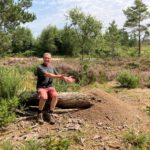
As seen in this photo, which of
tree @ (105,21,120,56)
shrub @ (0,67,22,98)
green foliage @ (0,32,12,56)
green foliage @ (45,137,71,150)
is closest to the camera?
green foliage @ (45,137,71,150)

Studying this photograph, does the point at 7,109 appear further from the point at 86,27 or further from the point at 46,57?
the point at 86,27

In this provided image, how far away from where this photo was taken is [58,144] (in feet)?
23.4

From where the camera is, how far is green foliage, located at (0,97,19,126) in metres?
7.77

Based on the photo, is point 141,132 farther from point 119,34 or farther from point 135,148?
point 119,34

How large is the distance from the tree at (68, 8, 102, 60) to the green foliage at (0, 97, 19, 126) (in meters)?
28.6

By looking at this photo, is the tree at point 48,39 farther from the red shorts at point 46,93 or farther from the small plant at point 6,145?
the small plant at point 6,145

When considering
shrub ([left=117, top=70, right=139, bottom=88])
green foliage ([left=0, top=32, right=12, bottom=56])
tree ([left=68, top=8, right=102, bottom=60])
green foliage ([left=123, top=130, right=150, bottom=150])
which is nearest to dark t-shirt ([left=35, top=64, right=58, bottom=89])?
green foliage ([left=123, top=130, right=150, bottom=150])

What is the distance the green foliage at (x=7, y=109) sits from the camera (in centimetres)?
777

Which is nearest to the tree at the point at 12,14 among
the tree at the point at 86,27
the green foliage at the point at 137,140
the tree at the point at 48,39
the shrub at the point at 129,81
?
the shrub at the point at 129,81

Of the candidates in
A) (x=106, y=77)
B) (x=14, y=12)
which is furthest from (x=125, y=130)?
(x=106, y=77)

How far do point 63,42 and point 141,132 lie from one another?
162 feet

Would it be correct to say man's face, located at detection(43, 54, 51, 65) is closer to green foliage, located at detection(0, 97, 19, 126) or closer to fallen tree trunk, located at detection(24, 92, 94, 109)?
fallen tree trunk, located at detection(24, 92, 94, 109)

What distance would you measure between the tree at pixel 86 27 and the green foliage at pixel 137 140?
94.8 feet

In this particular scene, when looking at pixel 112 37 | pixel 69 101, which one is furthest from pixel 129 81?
pixel 112 37
